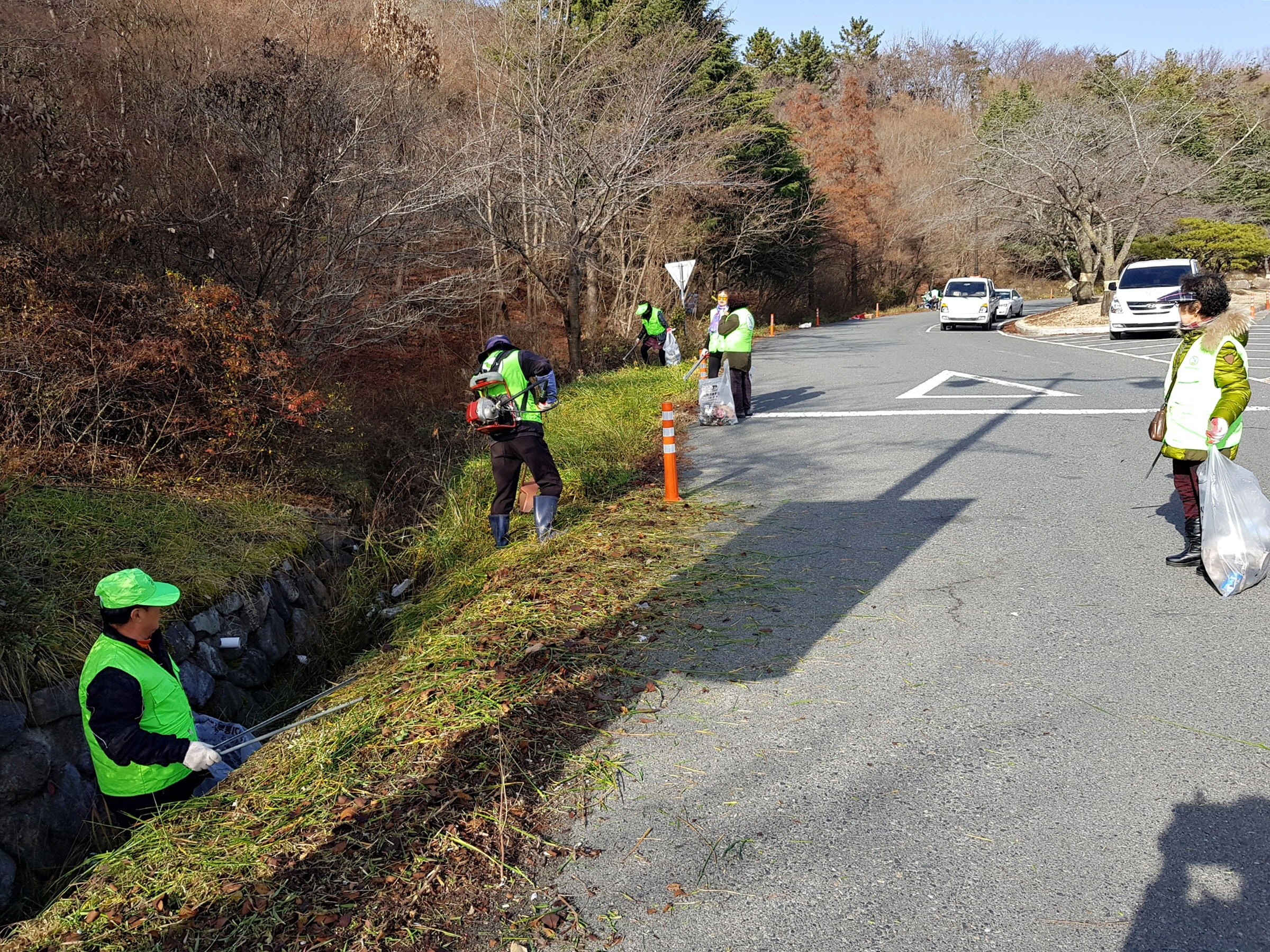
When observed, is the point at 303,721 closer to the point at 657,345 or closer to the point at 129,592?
the point at 129,592

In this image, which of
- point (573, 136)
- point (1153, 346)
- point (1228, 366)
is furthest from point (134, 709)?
point (1153, 346)

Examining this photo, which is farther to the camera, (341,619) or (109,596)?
(341,619)

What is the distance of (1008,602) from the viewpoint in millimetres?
5664

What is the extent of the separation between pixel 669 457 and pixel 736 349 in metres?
4.34

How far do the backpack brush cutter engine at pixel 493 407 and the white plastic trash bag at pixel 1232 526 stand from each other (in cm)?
483

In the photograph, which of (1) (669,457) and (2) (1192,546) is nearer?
(2) (1192,546)

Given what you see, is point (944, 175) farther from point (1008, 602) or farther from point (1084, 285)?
point (1008, 602)

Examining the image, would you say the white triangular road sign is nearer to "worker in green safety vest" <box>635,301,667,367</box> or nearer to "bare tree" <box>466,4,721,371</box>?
"bare tree" <box>466,4,721,371</box>

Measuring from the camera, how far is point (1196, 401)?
18.6 feet

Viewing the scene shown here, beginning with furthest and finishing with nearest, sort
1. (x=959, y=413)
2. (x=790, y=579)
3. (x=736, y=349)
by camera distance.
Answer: (x=959, y=413) < (x=736, y=349) < (x=790, y=579)

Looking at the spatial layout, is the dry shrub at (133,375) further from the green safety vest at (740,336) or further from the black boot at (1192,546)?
the black boot at (1192,546)

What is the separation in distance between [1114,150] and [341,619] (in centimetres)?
3309

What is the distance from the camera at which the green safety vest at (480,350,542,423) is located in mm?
7234

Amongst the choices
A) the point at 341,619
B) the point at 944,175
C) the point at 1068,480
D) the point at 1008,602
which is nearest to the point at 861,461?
the point at 1068,480
